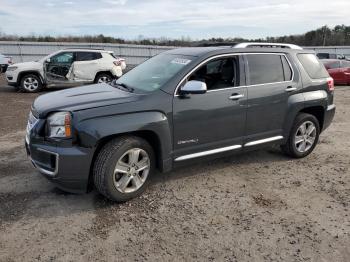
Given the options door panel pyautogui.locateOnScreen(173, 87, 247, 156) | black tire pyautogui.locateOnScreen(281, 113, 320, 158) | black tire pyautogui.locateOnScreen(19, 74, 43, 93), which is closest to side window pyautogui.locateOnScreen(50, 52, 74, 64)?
black tire pyautogui.locateOnScreen(19, 74, 43, 93)

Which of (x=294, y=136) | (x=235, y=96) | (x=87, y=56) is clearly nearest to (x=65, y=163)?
(x=235, y=96)

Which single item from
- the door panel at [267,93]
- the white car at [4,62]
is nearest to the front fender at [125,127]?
the door panel at [267,93]

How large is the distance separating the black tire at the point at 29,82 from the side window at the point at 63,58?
2.98 ft

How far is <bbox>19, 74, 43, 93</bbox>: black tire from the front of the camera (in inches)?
514

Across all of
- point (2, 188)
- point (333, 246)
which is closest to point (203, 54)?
point (333, 246)

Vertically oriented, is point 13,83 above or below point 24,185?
above

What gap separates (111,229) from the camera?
3.65 meters

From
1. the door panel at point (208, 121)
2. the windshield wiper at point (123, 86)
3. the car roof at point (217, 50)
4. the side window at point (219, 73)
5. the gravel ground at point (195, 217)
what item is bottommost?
the gravel ground at point (195, 217)

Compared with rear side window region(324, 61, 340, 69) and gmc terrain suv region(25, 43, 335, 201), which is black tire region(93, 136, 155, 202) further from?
rear side window region(324, 61, 340, 69)

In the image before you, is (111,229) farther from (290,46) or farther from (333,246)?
(290,46)

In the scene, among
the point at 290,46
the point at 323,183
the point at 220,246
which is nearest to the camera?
the point at 220,246

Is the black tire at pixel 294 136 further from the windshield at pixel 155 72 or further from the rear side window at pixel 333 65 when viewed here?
the rear side window at pixel 333 65

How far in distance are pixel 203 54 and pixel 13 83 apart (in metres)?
10.5

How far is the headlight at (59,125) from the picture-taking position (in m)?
3.78
